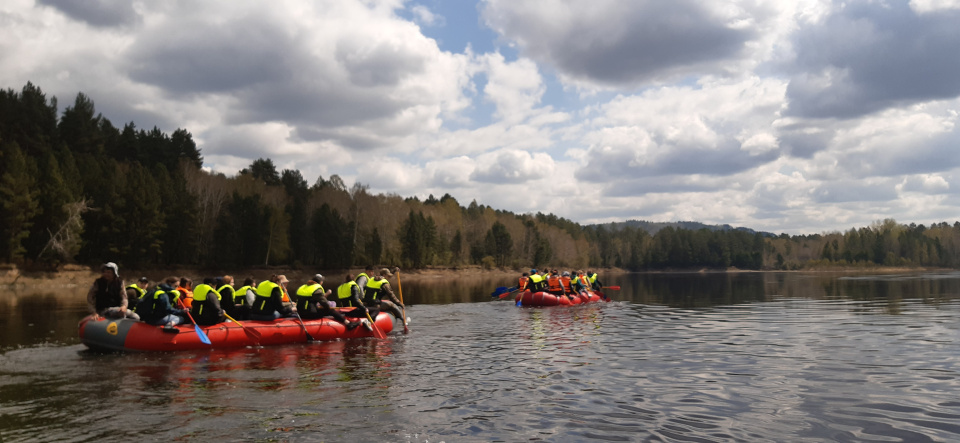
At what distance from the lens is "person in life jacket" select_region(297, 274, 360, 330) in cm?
1941

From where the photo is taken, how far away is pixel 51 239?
50.3 meters

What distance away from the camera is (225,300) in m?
18.4

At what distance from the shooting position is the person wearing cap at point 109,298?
1642cm

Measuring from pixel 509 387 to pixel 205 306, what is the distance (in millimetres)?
9730

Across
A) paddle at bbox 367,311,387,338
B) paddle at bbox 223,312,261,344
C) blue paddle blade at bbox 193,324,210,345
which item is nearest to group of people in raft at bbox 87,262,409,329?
paddle at bbox 367,311,387,338

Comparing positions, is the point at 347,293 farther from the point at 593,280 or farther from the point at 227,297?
the point at 593,280

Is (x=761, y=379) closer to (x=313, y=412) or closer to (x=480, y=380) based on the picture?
(x=480, y=380)

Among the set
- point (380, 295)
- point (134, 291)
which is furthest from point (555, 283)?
point (134, 291)

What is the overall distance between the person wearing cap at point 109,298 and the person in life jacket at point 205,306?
4.71ft

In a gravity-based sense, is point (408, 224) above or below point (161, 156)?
below

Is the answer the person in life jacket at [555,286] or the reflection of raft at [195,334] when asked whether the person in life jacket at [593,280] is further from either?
the reflection of raft at [195,334]

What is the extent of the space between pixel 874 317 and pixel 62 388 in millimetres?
26414

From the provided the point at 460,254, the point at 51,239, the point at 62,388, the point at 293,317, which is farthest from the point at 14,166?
the point at 460,254

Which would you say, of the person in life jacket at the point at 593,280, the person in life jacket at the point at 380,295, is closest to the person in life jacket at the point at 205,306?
the person in life jacket at the point at 380,295
